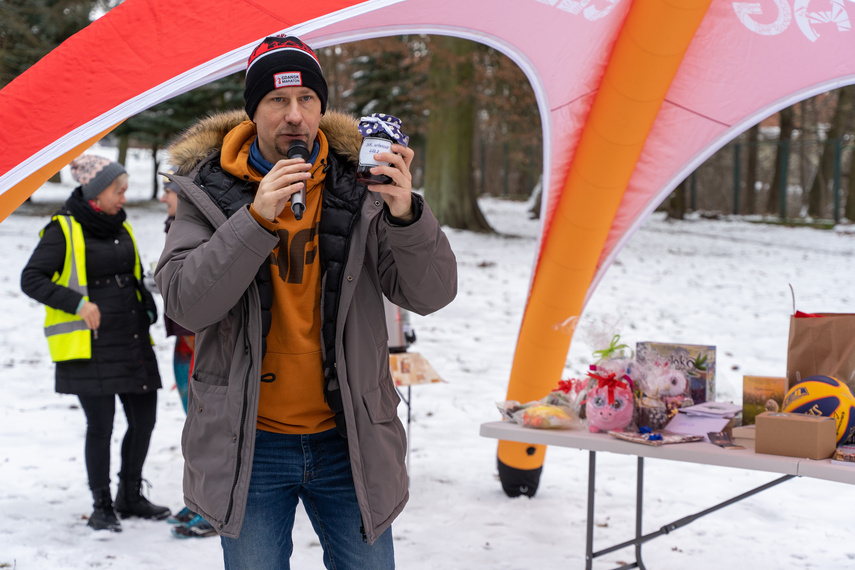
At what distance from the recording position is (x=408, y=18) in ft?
12.5

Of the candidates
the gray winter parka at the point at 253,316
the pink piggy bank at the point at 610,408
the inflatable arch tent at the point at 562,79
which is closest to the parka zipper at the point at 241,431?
the gray winter parka at the point at 253,316

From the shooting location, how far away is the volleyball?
309 centimetres

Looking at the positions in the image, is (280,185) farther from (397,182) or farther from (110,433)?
(110,433)

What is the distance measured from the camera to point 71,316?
4559 millimetres

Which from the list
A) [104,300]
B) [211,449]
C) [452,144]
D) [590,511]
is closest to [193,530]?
[104,300]

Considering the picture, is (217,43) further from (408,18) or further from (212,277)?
(212,277)

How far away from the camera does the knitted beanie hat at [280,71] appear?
224 centimetres

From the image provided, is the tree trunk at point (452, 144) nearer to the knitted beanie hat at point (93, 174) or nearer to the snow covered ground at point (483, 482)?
the snow covered ground at point (483, 482)

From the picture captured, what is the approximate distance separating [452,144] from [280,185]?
14630 millimetres

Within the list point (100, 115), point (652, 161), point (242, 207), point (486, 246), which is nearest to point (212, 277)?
point (242, 207)

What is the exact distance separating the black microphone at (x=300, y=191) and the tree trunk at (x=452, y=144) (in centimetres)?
1357

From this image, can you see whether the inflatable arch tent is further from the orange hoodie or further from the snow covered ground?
the orange hoodie

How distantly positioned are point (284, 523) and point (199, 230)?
870mm

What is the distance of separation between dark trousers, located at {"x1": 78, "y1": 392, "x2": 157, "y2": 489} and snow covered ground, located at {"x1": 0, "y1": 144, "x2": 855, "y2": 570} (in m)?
0.31
